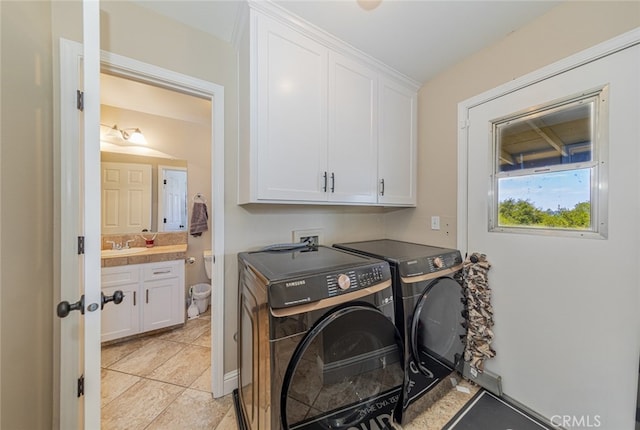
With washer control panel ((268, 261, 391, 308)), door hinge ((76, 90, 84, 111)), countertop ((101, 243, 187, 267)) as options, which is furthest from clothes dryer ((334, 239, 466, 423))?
countertop ((101, 243, 187, 267))

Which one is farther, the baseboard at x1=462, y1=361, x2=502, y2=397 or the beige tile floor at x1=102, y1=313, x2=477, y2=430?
the baseboard at x1=462, y1=361, x2=502, y2=397

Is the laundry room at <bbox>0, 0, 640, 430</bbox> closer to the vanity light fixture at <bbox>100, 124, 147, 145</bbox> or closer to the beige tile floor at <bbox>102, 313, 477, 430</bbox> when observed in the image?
the beige tile floor at <bbox>102, 313, 477, 430</bbox>

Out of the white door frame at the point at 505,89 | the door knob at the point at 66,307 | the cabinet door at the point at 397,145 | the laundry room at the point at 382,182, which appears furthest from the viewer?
the cabinet door at the point at 397,145

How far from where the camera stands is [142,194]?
2.63 meters

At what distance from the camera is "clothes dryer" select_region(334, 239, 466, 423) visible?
1269 millimetres

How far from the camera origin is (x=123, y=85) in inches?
83.3

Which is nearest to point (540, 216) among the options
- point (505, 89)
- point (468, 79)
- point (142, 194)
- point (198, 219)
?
point (505, 89)

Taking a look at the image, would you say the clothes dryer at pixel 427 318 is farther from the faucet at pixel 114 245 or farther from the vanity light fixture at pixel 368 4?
the faucet at pixel 114 245

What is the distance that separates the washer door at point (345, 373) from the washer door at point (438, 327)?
0.21m

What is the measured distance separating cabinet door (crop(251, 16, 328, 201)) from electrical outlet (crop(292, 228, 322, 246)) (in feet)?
1.55

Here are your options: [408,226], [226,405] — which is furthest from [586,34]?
[226,405]

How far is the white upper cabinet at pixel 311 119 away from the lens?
129cm

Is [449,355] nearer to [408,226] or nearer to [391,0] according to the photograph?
[408,226]

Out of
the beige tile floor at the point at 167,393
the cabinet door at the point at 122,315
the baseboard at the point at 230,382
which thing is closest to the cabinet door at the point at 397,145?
the beige tile floor at the point at 167,393
